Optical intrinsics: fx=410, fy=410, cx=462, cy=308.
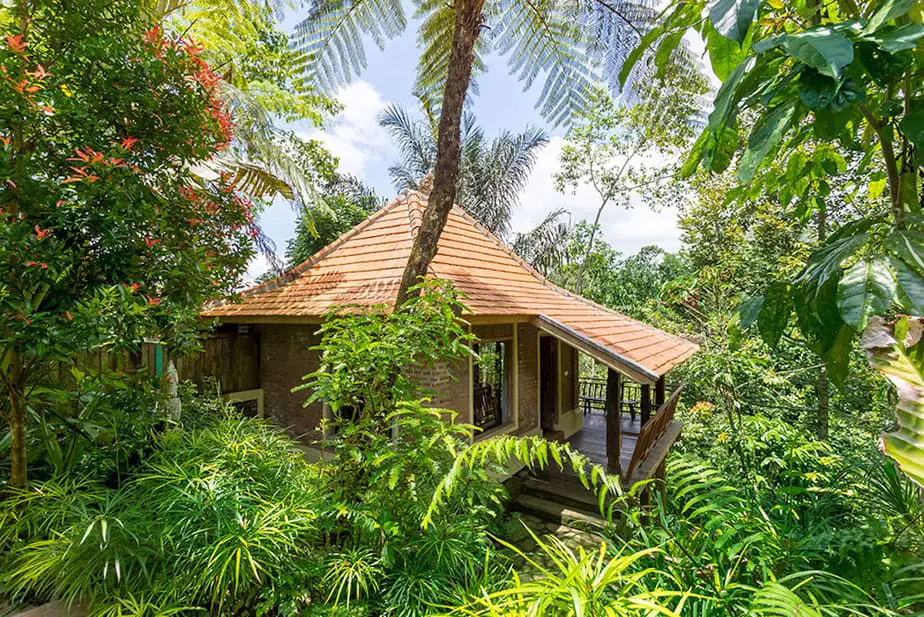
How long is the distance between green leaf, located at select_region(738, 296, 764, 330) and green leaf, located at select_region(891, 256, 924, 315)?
54 centimetres

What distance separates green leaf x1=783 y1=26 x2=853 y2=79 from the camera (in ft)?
3.46

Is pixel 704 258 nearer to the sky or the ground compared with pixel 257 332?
nearer to the sky

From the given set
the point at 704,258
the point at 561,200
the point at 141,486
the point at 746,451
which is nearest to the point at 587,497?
the point at 746,451

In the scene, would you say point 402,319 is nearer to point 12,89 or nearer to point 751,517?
point 751,517

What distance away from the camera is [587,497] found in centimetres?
648

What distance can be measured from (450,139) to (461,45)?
36.4 inches

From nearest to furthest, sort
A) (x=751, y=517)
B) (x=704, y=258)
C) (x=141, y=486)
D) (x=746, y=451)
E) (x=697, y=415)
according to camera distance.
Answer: (x=751, y=517), (x=141, y=486), (x=746, y=451), (x=697, y=415), (x=704, y=258)

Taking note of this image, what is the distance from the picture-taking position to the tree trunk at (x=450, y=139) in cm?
410

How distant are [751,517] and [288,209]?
10.1 meters

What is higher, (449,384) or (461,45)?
(461,45)

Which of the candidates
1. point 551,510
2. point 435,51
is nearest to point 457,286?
point 435,51

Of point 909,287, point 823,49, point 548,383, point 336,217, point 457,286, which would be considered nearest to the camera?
point 823,49

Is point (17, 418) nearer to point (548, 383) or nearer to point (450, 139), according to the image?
point (450, 139)

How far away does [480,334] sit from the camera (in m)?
6.95
